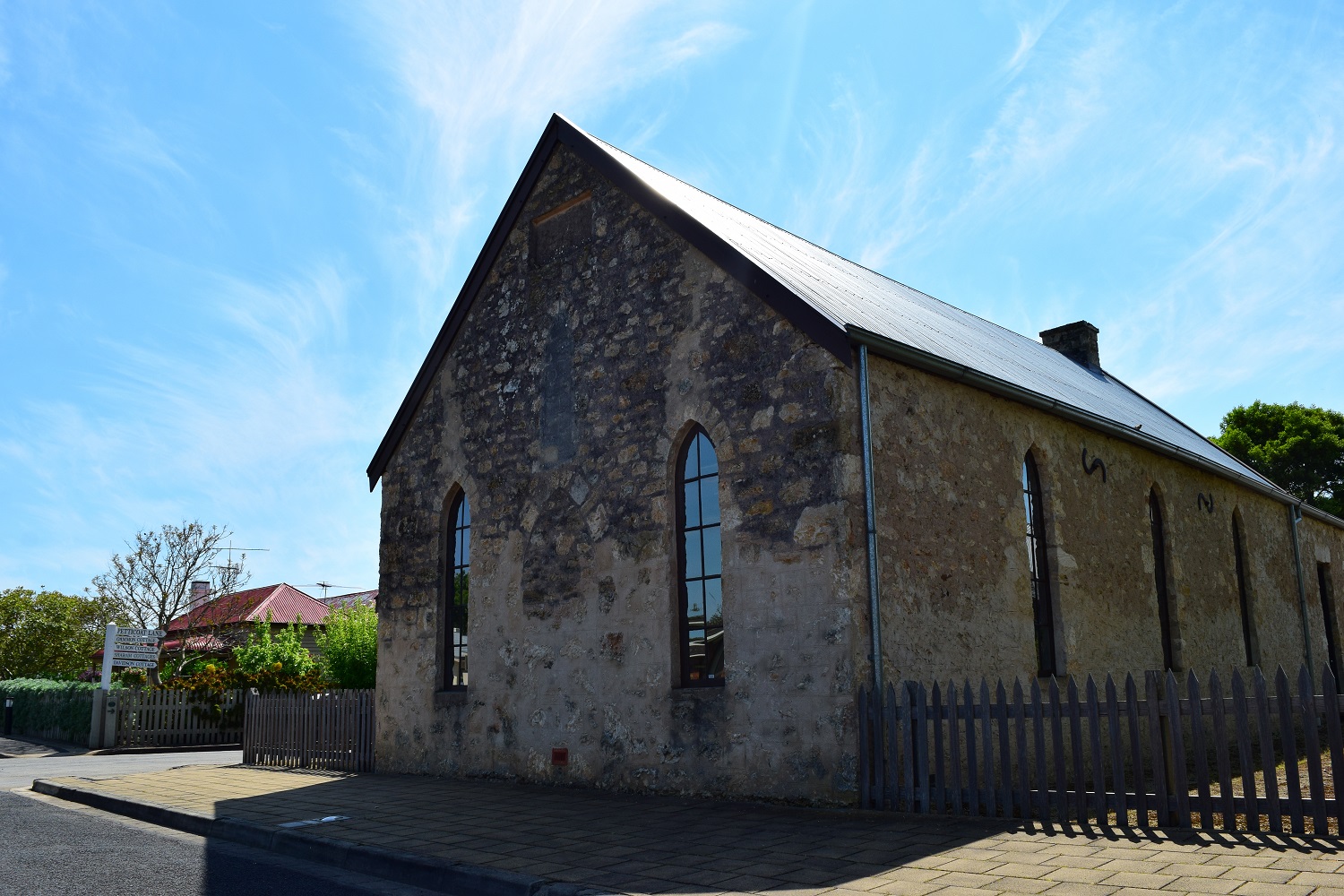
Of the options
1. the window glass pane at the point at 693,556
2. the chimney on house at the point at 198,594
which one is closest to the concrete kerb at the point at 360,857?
the window glass pane at the point at 693,556

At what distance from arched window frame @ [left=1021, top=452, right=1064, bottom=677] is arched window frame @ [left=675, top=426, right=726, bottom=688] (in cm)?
367

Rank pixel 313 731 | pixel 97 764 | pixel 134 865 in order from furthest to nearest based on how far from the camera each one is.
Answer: pixel 97 764, pixel 313 731, pixel 134 865

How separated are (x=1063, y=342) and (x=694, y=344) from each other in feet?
49.8

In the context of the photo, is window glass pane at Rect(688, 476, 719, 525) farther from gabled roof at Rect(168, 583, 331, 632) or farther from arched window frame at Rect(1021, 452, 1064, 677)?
gabled roof at Rect(168, 583, 331, 632)

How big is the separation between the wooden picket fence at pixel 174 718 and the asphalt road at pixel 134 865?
12.5 meters

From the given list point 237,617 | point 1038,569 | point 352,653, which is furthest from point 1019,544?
point 237,617

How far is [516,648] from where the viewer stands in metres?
12.3

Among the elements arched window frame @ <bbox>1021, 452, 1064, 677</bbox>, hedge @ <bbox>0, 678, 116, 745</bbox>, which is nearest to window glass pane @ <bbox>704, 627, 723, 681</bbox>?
Answer: arched window frame @ <bbox>1021, 452, 1064, 677</bbox>

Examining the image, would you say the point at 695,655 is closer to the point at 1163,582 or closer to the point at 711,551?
the point at 711,551

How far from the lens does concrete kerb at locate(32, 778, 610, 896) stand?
6.25 m

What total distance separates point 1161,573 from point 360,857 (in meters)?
11.6

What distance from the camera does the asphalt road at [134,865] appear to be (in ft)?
21.5

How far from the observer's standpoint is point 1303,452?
3928cm

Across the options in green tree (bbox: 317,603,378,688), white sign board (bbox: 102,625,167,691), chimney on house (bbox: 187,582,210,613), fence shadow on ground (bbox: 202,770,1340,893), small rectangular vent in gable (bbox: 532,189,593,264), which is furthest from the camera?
chimney on house (bbox: 187,582,210,613)
